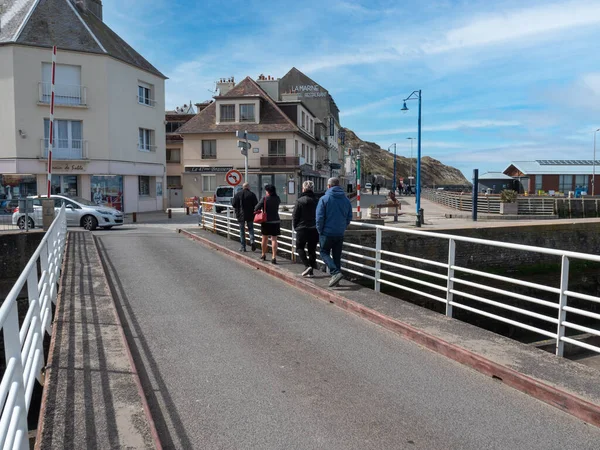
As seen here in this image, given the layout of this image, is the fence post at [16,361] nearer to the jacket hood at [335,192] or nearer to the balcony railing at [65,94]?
the jacket hood at [335,192]

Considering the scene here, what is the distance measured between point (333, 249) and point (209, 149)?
3813cm

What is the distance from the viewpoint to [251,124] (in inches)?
1751

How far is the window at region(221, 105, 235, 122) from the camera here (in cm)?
4462

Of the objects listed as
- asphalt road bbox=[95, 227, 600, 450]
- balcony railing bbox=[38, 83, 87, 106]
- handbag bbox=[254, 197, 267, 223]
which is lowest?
asphalt road bbox=[95, 227, 600, 450]

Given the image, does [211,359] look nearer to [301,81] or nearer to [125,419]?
[125,419]

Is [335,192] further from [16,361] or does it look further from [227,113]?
[227,113]

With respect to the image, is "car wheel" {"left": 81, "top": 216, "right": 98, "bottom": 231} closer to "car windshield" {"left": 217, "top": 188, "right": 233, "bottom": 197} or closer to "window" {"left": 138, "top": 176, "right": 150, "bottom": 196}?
"window" {"left": 138, "top": 176, "right": 150, "bottom": 196}

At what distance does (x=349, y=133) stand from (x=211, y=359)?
173 metres

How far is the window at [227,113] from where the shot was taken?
44625 millimetres

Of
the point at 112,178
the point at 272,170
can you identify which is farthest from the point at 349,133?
the point at 112,178

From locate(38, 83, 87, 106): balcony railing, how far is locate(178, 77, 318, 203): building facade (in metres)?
15.5

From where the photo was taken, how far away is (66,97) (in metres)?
28.9

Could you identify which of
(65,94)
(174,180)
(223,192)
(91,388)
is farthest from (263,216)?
(174,180)

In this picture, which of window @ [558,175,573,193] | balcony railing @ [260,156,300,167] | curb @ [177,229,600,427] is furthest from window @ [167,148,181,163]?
window @ [558,175,573,193]
